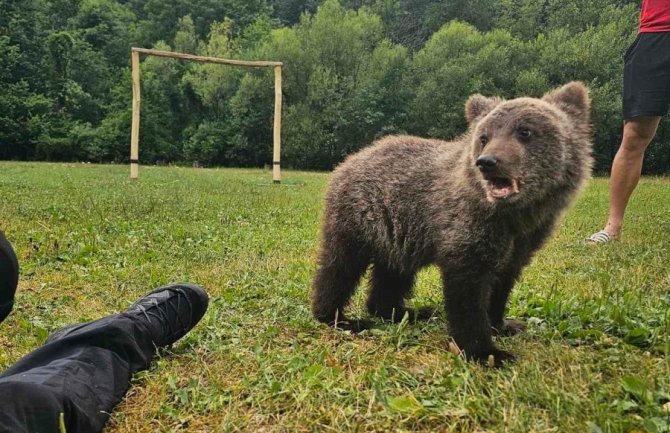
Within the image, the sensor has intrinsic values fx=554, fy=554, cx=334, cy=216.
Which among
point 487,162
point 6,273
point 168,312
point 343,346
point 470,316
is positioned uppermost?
point 487,162

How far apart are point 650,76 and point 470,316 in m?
3.38

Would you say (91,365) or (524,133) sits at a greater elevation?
(524,133)

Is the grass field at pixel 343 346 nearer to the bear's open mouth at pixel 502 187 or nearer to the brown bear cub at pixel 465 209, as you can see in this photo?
the brown bear cub at pixel 465 209

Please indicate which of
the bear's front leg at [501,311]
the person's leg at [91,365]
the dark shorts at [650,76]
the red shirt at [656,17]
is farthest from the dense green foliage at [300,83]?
the person's leg at [91,365]

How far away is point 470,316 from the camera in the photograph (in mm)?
2471

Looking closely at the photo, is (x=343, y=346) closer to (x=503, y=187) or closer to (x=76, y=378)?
(x=503, y=187)

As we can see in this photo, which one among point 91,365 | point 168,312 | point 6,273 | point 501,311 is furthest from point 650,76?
point 6,273

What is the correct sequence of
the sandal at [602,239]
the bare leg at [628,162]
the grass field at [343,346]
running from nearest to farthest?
the grass field at [343,346]
the bare leg at [628,162]
the sandal at [602,239]

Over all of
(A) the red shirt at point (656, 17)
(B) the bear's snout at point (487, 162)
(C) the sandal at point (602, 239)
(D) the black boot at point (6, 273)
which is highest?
(A) the red shirt at point (656, 17)

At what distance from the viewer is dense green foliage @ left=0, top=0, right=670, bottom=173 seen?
33.0 metres

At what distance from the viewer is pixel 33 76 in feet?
125

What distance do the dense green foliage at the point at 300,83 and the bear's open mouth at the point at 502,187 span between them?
28.0 meters

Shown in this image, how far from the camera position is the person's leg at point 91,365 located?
1.79 m

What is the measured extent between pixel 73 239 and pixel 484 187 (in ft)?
13.7
